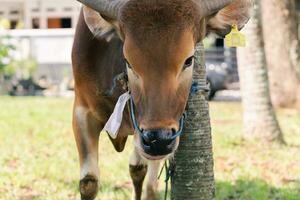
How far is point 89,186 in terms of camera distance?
17.5 feet

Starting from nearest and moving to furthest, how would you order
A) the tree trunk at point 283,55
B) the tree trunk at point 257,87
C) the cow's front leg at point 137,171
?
the cow's front leg at point 137,171 → the tree trunk at point 257,87 → the tree trunk at point 283,55

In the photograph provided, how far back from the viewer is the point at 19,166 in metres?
8.08

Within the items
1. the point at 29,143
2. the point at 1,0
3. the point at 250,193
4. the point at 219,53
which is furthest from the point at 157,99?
the point at 1,0

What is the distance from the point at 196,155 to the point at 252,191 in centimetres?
202

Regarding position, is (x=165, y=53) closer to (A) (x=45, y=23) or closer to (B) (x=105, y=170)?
(B) (x=105, y=170)

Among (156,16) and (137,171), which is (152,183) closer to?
(137,171)

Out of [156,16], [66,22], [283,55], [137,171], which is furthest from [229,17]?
[66,22]

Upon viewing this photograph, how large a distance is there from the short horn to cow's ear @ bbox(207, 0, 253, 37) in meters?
0.10

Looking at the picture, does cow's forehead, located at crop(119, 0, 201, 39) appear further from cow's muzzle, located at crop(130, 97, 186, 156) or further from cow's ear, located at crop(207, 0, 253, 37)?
cow's muzzle, located at crop(130, 97, 186, 156)

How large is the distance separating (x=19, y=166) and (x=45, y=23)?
2450cm

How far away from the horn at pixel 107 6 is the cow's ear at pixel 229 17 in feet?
1.79

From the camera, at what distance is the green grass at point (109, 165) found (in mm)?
6816

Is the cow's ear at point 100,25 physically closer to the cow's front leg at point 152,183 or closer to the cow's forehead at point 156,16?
the cow's forehead at point 156,16

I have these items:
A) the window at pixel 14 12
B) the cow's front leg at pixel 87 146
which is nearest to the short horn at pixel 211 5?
the cow's front leg at pixel 87 146
